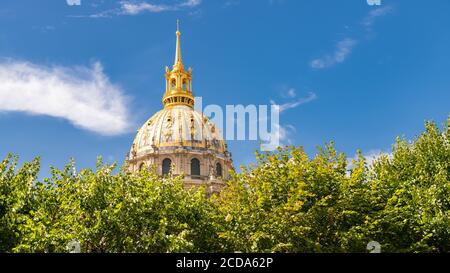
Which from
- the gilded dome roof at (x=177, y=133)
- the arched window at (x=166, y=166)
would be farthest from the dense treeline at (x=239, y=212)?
the gilded dome roof at (x=177, y=133)

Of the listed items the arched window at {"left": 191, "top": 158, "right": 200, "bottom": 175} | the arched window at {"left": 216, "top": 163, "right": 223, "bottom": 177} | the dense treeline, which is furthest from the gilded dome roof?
the dense treeline

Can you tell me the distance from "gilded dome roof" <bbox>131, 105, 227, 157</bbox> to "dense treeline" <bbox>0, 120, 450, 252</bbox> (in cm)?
7629

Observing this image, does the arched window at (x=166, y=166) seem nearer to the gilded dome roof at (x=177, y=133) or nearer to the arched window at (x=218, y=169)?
the gilded dome roof at (x=177, y=133)

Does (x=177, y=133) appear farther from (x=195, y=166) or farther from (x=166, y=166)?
(x=195, y=166)

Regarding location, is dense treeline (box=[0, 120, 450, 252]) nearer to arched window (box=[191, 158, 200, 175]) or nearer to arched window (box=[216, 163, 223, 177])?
arched window (box=[191, 158, 200, 175])

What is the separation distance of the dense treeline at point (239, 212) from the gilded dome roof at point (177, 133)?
3003 inches

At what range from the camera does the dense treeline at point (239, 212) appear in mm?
23609

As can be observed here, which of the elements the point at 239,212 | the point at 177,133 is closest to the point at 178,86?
the point at 177,133

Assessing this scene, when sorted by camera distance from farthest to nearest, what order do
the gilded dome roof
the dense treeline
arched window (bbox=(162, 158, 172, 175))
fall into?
the gilded dome roof
arched window (bbox=(162, 158, 172, 175))
the dense treeline

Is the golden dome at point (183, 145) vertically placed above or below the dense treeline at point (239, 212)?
above

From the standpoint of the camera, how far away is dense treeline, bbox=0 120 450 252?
77.5ft

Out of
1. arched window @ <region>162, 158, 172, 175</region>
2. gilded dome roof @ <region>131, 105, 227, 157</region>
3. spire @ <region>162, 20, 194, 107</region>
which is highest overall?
spire @ <region>162, 20, 194, 107</region>

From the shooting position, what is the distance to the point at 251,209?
2777 cm
